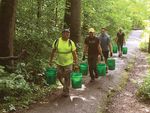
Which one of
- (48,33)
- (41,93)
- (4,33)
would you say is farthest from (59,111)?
(48,33)

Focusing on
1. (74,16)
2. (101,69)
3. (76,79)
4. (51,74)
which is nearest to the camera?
(51,74)

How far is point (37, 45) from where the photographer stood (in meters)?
14.7

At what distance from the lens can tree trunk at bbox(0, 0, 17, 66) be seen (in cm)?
1145

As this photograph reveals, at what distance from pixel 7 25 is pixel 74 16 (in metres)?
7.27

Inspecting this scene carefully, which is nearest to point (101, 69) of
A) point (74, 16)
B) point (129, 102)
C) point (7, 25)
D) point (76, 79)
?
point (129, 102)

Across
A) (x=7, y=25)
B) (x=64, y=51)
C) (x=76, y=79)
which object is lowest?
(x=76, y=79)

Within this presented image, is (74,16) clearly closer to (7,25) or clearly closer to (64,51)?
(7,25)

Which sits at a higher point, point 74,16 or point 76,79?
point 74,16

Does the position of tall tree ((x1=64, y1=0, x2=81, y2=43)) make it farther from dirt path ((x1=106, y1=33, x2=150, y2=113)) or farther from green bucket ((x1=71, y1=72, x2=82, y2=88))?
green bucket ((x1=71, y1=72, x2=82, y2=88))

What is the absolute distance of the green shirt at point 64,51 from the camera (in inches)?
436

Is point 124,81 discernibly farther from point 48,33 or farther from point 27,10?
point 27,10

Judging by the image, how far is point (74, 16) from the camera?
1839 cm

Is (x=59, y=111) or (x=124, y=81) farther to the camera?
(x=124, y=81)

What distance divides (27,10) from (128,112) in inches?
297
